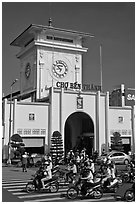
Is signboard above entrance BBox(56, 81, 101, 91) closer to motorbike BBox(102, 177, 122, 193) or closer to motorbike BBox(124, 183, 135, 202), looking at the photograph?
motorbike BBox(102, 177, 122, 193)

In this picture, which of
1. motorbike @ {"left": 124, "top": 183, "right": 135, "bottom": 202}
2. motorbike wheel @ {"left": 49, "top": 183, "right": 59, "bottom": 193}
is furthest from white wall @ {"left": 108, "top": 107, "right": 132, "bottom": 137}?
motorbike @ {"left": 124, "top": 183, "right": 135, "bottom": 202}

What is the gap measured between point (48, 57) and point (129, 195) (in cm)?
3354

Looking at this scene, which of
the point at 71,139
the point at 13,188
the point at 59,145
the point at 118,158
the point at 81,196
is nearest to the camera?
the point at 81,196

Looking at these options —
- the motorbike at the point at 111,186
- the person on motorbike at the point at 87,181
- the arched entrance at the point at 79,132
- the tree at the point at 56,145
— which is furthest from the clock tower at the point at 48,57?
the person on motorbike at the point at 87,181

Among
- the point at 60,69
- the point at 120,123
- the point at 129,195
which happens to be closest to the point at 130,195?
the point at 129,195

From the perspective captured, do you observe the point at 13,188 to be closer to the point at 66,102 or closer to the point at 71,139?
the point at 66,102

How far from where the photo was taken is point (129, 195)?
10.9 m

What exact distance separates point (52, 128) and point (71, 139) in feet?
26.0

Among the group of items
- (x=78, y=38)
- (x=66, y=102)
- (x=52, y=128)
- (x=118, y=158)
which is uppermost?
(x=78, y=38)

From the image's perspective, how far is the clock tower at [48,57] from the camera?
4150 centimetres

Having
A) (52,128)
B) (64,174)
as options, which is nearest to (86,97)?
(52,128)

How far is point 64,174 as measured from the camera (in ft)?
56.5

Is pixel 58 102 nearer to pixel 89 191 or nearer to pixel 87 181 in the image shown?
pixel 87 181

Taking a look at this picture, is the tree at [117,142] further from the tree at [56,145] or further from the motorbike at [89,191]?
the motorbike at [89,191]
